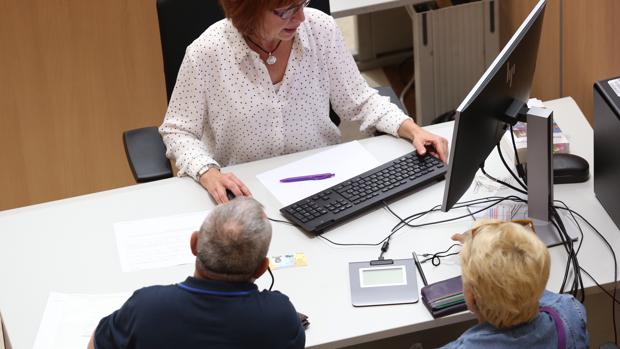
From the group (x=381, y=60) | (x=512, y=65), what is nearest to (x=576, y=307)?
(x=512, y=65)

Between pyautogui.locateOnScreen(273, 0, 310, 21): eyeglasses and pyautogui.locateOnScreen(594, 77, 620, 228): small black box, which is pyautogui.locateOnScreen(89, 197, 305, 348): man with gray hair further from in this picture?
pyautogui.locateOnScreen(594, 77, 620, 228): small black box

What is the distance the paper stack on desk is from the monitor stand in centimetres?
30

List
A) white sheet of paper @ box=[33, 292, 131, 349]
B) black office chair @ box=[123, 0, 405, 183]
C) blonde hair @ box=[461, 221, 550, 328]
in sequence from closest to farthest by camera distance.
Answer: blonde hair @ box=[461, 221, 550, 328], white sheet of paper @ box=[33, 292, 131, 349], black office chair @ box=[123, 0, 405, 183]

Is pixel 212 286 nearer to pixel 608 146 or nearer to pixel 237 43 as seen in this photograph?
pixel 237 43

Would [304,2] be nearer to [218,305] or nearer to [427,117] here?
[218,305]

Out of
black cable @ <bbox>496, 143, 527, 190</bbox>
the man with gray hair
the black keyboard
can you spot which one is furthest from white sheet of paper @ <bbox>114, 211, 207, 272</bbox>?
black cable @ <bbox>496, 143, 527, 190</bbox>

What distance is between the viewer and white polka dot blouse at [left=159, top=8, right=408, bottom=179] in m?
2.61

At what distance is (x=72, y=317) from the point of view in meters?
2.14

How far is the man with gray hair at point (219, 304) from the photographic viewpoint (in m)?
1.81

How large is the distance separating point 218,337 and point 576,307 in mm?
698

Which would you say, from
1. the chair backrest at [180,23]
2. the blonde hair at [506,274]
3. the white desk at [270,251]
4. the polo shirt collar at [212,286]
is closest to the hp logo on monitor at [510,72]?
the white desk at [270,251]

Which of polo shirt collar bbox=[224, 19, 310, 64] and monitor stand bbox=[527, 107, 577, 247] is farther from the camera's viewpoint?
polo shirt collar bbox=[224, 19, 310, 64]

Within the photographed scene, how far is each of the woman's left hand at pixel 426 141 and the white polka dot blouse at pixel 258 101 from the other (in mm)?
47

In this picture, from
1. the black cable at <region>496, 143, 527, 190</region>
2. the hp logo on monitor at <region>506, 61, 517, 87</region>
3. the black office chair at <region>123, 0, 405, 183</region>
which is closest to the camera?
the hp logo on monitor at <region>506, 61, 517, 87</region>
